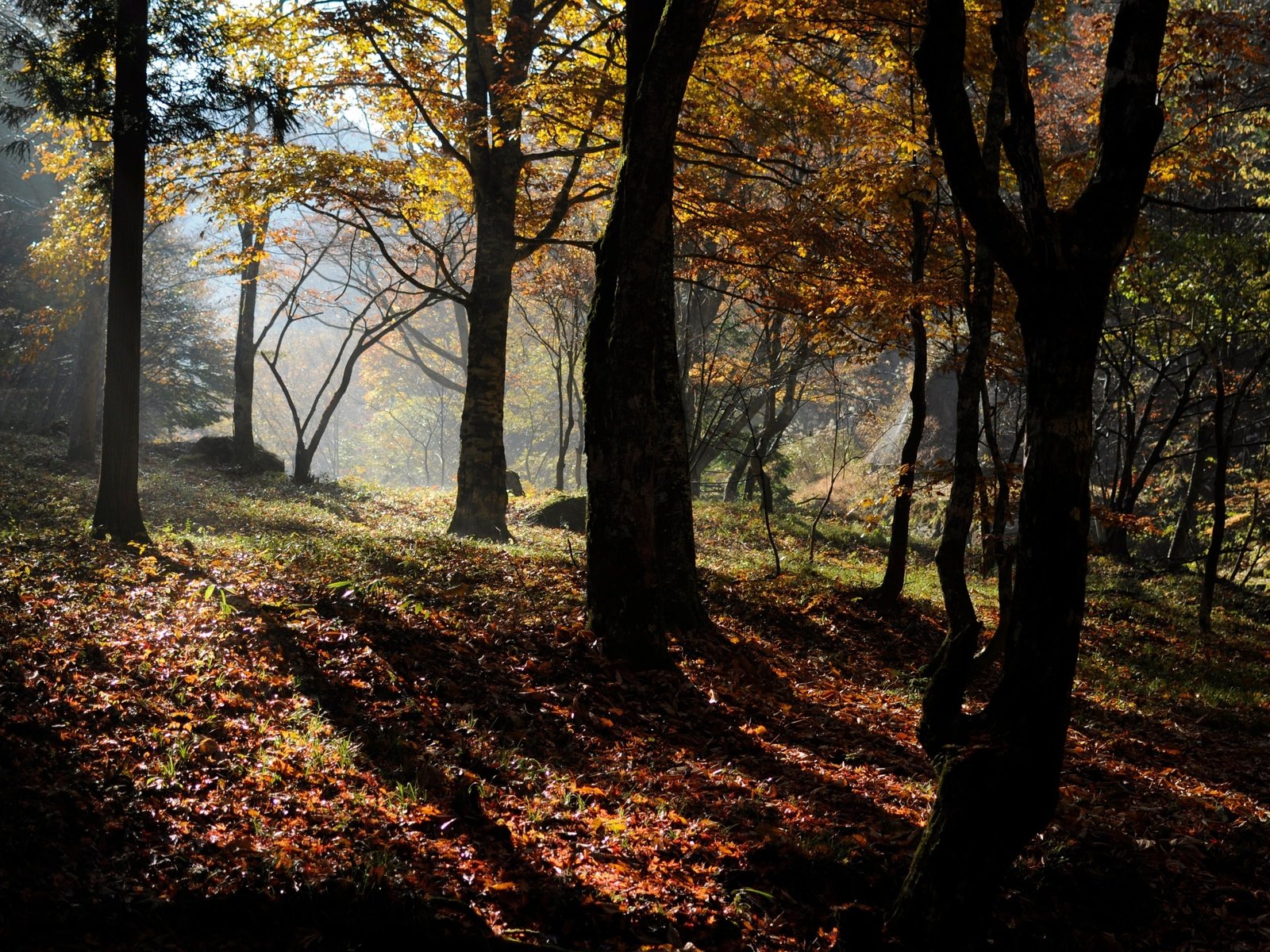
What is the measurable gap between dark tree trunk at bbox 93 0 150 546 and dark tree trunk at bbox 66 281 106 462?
10.5m

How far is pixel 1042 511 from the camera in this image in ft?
11.7

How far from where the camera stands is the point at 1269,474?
1739cm

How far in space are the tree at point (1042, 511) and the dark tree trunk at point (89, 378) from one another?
20.6m

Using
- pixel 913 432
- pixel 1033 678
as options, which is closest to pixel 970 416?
pixel 913 432

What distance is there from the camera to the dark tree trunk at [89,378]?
19.4m

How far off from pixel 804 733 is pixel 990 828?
11.7ft

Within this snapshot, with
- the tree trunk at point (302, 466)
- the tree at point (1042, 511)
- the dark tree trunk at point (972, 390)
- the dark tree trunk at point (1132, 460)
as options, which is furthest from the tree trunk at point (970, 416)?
the tree trunk at point (302, 466)

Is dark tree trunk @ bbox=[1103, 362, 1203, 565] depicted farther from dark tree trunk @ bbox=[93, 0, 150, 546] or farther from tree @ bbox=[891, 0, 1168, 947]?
dark tree trunk @ bbox=[93, 0, 150, 546]

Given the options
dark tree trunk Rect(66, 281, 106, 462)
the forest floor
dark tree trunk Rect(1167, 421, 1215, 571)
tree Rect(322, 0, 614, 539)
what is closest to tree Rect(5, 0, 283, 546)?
the forest floor

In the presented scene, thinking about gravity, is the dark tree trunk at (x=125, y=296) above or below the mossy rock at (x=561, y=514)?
above

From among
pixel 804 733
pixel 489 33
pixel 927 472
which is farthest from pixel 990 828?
pixel 489 33

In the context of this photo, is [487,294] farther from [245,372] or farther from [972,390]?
[245,372]

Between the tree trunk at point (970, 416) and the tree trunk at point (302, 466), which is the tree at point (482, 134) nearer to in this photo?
the tree trunk at point (970, 416)

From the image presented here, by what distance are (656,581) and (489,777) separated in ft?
7.76
